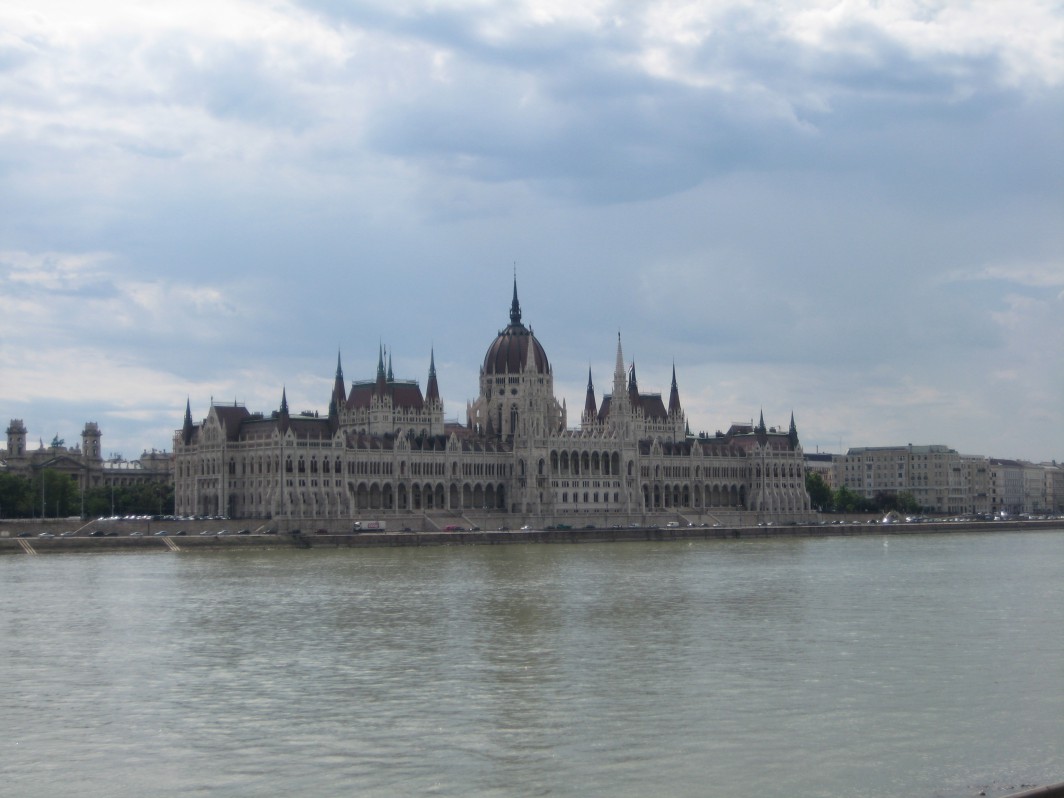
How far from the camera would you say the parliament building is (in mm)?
132250

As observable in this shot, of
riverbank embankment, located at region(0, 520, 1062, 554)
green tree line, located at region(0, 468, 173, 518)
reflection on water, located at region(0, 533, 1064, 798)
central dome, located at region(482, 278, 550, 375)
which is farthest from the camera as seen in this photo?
central dome, located at region(482, 278, 550, 375)

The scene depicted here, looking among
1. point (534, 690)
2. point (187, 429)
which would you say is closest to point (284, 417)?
point (187, 429)

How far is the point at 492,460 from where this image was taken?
149000 mm

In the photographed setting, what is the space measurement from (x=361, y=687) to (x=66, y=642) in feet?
43.4

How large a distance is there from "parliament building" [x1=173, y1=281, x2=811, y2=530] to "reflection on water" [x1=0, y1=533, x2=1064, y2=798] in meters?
66.8

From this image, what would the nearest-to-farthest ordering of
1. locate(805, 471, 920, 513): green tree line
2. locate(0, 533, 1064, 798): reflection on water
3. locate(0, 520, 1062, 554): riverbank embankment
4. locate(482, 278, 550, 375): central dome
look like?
locate(0, 533, 1064, 798): reflection on water < locate(0, 520, 1062, 554): riverbank embankment < locate(482, 278, 550, 375): central dome < locate(805, 471, 920, 513): green tree line

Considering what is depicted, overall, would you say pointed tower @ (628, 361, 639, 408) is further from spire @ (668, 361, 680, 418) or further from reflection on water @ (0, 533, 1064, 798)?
reflection on water @ (0, 533, 1064, 798)

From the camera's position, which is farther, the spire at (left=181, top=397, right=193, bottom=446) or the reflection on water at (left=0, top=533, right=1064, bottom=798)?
the spire at (left=181, top=397, right=193, bottom=446)

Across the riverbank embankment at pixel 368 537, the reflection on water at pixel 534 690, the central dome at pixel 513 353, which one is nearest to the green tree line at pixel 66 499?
the riverbank embankment at pixel 368 537

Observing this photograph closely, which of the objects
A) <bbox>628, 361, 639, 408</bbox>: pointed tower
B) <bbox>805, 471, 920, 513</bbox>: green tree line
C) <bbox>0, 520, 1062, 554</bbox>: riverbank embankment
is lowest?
<bbox>0, 520, 1062, 554</bbox>: riverbank embankment

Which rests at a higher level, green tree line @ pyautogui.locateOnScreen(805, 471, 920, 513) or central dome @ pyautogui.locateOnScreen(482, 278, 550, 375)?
central dome @ pyautogui.locateOnScreen(482, 278, 550, 375)

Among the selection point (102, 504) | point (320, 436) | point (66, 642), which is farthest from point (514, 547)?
point (66, 642)

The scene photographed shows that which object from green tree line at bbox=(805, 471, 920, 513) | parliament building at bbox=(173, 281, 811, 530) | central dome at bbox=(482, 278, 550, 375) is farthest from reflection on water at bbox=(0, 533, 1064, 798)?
green tree line at bbox=(805, 471, 920, 513)

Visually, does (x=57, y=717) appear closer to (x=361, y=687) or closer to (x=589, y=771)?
(x=361, y=687)
